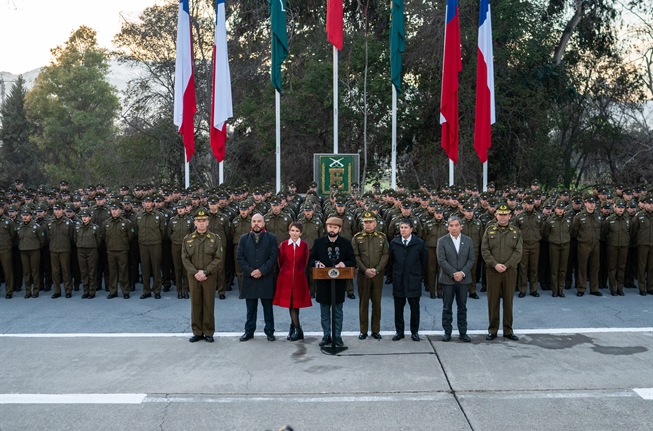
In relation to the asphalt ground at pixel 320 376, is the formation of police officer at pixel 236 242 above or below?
above

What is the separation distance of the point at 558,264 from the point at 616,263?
1150mm

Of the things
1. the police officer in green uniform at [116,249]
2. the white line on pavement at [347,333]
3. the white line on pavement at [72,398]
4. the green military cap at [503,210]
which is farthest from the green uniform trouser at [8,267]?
the green military cap at [503,210]

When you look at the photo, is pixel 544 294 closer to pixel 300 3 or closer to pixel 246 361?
pixel 246 361

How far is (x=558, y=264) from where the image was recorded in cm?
1198

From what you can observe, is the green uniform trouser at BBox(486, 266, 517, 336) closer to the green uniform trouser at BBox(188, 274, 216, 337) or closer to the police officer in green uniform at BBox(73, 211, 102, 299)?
the green uniform trouser at BBox(188, 274, 216, 337)

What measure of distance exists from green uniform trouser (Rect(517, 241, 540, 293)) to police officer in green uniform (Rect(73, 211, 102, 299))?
302 inches

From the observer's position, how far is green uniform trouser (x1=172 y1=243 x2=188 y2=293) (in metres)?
11.9

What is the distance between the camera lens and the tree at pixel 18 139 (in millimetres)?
51406

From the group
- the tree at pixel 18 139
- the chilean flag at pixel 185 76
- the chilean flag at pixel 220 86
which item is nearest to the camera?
the chilean flag at pixel 185 76

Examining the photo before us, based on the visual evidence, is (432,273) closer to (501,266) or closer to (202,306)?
(501,266)

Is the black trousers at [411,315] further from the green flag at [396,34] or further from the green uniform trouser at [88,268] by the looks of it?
the green flag at [396,34]

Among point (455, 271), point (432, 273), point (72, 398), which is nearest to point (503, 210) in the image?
point (455, 271)

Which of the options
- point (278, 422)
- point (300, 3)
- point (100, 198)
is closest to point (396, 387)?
point (278, 422)

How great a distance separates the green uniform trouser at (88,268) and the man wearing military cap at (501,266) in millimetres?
7012
